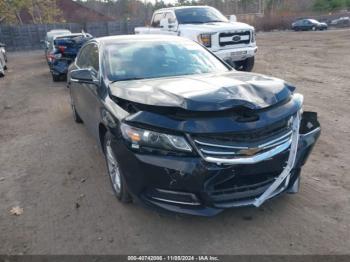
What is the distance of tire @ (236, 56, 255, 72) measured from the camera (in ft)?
36.5

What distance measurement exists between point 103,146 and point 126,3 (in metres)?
76.4

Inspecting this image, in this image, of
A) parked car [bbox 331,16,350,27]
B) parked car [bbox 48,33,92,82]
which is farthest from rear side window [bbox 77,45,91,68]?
parked car [bbox 331,16,350,27]

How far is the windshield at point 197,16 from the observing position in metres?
11.6

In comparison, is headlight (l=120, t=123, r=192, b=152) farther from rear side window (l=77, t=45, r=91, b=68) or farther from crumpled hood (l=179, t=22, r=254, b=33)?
crumpled hood (l=179, t=22, r=254, b=33)

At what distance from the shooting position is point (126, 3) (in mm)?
75500

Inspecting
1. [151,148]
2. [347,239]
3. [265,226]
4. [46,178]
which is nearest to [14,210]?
[46,178]

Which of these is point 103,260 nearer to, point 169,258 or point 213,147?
point 169,258

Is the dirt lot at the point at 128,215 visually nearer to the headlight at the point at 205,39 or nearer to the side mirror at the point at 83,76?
the side mirror at the point at 83,76

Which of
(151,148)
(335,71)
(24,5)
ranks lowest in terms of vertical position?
(335,71)

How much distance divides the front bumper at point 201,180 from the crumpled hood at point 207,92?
1.41ft

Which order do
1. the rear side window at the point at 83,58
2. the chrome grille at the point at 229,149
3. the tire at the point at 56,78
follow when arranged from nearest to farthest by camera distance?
the chrome grille at the point at 229,149 → the rear side window at the point at 83,58 → the tire at the point at 56,78

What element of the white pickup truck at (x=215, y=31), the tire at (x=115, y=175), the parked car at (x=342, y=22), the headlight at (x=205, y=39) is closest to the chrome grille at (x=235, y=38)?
the white pickup truck at (x=215, y=31)

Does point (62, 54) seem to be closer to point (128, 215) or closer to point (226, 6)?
point (128, 215)

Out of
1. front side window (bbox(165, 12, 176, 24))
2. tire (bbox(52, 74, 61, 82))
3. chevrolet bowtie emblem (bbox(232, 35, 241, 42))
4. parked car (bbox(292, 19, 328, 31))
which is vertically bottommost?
parked car (bbox(292, 19, 328, 31))
